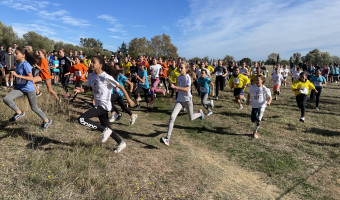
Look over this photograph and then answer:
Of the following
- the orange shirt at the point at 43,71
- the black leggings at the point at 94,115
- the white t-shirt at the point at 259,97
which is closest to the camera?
the black leggings at the point at 94,115

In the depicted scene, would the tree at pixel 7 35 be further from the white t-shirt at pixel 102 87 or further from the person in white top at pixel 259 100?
the person in white top at pixel 259 100

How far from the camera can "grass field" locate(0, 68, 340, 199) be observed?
360 centimetres

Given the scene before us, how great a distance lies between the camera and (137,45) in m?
81.7

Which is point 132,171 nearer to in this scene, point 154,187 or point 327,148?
point 154,187

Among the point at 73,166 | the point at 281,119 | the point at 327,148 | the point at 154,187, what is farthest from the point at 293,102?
the point at 73,166

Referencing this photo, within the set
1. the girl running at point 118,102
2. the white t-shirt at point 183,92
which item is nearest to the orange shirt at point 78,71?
the girl running at point 118,102

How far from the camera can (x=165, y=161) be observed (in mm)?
→ 4906

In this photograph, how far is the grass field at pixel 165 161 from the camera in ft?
11.8

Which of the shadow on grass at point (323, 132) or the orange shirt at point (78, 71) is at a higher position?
the orange shirt at point (78, 71)

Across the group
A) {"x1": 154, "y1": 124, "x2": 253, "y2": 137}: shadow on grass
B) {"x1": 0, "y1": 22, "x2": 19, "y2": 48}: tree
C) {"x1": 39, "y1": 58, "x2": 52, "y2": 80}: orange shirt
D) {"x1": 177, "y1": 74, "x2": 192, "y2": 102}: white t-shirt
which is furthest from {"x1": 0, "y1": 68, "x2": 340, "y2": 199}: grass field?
{"x1": 0, "y1": 22, "x2": 19, "y2": 48}: tree

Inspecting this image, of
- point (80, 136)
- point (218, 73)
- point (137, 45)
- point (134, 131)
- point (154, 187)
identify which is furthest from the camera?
point (137, 45)

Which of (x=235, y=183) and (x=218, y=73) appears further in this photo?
(x=218, y=73)

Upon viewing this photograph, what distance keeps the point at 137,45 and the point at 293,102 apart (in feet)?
246

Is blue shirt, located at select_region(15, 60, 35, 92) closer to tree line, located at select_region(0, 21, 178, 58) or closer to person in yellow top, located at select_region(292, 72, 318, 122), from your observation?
person in yellow top, located at select_region(292, 72, 318, 122)
